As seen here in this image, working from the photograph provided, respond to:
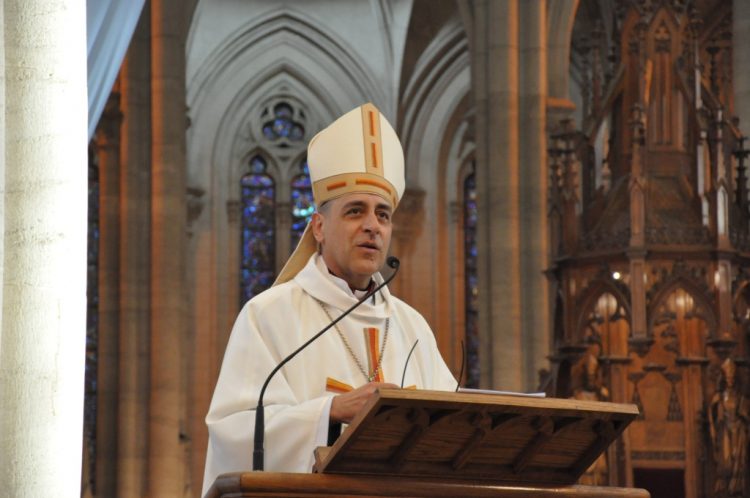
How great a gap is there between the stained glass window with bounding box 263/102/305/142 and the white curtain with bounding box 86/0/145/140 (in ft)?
68.3

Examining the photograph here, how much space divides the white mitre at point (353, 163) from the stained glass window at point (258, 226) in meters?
24.3

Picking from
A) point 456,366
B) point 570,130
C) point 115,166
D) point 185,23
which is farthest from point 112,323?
point 456,366

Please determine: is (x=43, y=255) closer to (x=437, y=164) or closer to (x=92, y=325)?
(x=92, y=325)

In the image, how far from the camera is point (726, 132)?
13.1 metres

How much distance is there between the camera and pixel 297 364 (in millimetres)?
4160

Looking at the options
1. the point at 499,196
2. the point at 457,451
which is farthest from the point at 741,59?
the point at 457,451

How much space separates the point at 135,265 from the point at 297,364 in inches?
523

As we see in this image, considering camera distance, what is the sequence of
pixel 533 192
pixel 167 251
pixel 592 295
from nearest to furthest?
pixel 592 295 → pixel 533 192 → pixel 167 251

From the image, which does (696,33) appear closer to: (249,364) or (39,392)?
(39,392)

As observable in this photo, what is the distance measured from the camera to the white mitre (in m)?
4.27

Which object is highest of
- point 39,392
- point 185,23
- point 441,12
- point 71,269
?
point 441,12

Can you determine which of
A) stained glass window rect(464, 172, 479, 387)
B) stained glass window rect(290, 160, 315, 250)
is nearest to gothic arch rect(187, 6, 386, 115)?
stained glass window rect(290, 160, 315, 250)

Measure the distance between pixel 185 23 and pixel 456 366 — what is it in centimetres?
1072

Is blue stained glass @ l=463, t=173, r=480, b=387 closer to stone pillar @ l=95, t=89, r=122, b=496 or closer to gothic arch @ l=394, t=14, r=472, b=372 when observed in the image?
gothic arch @ l=394, t=14, r=472, b=372
